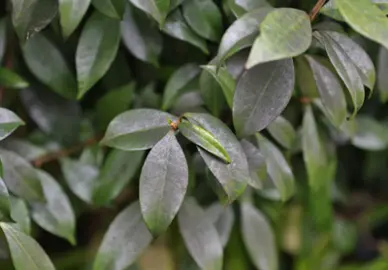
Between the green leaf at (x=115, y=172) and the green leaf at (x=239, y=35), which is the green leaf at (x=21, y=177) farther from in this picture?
the green leaf at (x=239, y=35)

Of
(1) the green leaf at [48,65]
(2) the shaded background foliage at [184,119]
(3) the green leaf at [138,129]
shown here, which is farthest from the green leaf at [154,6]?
(1) the green leaf at [48,65]

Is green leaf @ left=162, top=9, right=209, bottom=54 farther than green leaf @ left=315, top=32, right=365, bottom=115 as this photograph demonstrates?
Yes

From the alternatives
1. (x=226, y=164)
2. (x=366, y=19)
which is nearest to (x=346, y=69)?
(x=366, y=19)

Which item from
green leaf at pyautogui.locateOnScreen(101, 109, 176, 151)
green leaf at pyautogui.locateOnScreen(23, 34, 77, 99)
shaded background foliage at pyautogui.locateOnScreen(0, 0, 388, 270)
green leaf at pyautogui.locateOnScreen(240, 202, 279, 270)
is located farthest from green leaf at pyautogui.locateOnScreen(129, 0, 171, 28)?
green leaf at pyautogui.locateOnScreen(240, 202, 279, 270)

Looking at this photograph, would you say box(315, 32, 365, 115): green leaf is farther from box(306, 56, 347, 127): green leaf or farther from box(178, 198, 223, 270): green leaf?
box(178, 198, 223, 270): green leaf

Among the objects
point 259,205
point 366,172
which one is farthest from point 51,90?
point 366,172

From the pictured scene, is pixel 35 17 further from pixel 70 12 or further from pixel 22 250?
pixel 22 250

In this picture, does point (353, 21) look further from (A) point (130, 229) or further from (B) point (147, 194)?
(A) point (130, 229)

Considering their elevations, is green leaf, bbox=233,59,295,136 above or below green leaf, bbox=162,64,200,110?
above
